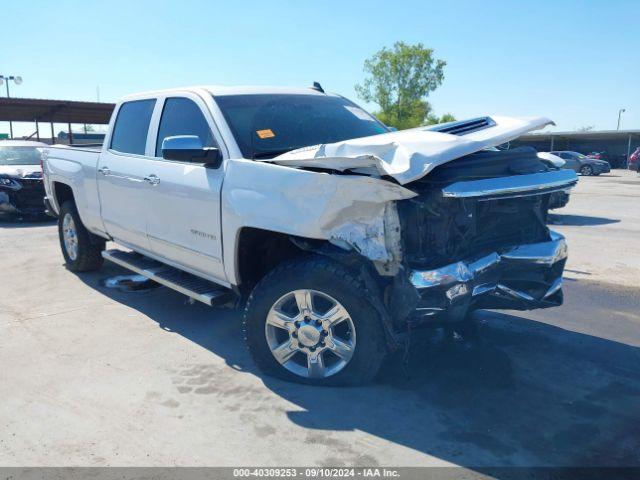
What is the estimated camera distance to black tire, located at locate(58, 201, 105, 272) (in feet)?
20.8

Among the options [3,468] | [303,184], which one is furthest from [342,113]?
[3,468]

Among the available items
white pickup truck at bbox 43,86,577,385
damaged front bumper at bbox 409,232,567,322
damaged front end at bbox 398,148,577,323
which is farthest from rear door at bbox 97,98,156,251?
damaged front bumper at bbox 409,232,567,322

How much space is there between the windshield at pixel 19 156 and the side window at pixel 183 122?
337 inches

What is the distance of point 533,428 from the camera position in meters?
3.07

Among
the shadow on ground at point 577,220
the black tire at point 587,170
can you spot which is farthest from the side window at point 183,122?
the black tire at point 587,170

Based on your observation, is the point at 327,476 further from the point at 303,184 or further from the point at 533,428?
the point at 303,184

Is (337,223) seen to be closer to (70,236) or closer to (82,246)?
(82,246)

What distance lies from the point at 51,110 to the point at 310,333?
975 inches

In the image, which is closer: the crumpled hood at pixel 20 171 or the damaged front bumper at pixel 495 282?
the damaged front bumper at pixel 495 282

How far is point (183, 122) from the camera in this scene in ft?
14.6

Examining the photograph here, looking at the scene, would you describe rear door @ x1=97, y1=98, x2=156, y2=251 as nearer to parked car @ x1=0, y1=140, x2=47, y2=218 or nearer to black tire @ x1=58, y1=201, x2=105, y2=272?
black tire @ x1=58, y1=201, x2=105, y2=272

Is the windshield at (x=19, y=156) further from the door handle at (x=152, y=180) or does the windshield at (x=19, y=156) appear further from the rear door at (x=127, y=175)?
the door handle at (x=152, y=180)

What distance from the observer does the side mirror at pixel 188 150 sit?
12.3ft

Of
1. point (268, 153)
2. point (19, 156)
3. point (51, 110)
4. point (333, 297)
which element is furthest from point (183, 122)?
point (51, 110)
